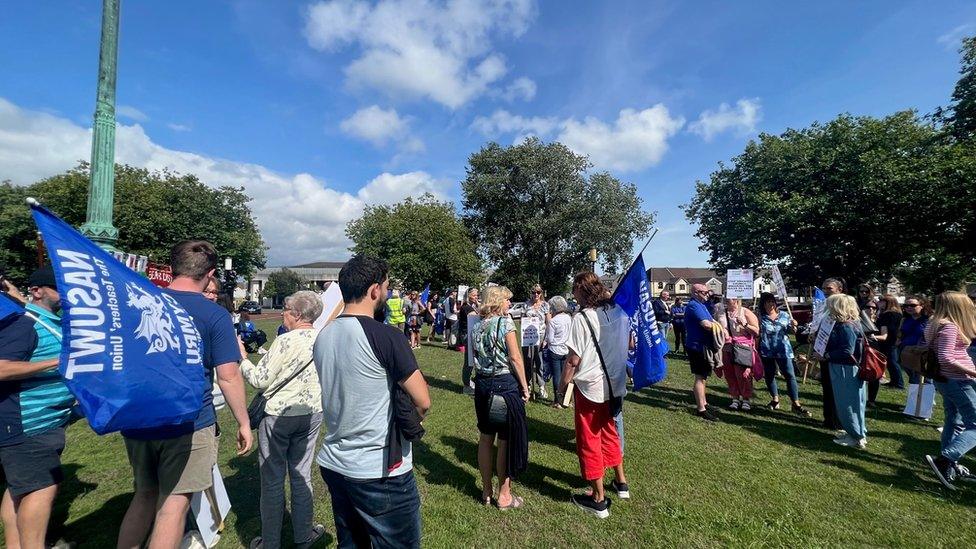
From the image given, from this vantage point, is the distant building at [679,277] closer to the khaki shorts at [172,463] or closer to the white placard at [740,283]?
the white placard at [740,283]

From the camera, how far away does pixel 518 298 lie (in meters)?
43.1

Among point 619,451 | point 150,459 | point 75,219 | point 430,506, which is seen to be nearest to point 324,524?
point 430,506

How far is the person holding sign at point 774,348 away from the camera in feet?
23.6

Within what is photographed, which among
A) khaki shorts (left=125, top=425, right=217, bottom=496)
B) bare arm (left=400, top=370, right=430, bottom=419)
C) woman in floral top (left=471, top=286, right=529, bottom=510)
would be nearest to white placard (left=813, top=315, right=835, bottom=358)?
woman in floral top (left=471, top=286, right=529, bottom=510)

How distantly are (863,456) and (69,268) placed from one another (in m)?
7.79

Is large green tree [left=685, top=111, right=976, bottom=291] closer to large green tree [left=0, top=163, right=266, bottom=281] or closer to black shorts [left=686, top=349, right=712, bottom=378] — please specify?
black shorts [left=686, top=349, right=712, bottom=378]

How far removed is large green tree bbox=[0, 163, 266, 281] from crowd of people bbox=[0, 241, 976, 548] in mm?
32968

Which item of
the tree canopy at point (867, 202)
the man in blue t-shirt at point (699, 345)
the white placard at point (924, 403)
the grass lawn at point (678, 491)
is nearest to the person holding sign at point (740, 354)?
the man in blue t-shirt at point (699, 345)

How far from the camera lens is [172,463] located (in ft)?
8.10

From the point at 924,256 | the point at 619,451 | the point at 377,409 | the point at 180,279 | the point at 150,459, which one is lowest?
the point at 619,451

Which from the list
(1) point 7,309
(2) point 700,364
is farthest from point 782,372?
(1) point 7,309

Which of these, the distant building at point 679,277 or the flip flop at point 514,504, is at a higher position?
the distant building at point 679,277

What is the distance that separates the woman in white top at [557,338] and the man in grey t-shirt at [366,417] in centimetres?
552

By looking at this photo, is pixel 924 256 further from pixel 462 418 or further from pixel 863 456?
pixel 462 418
